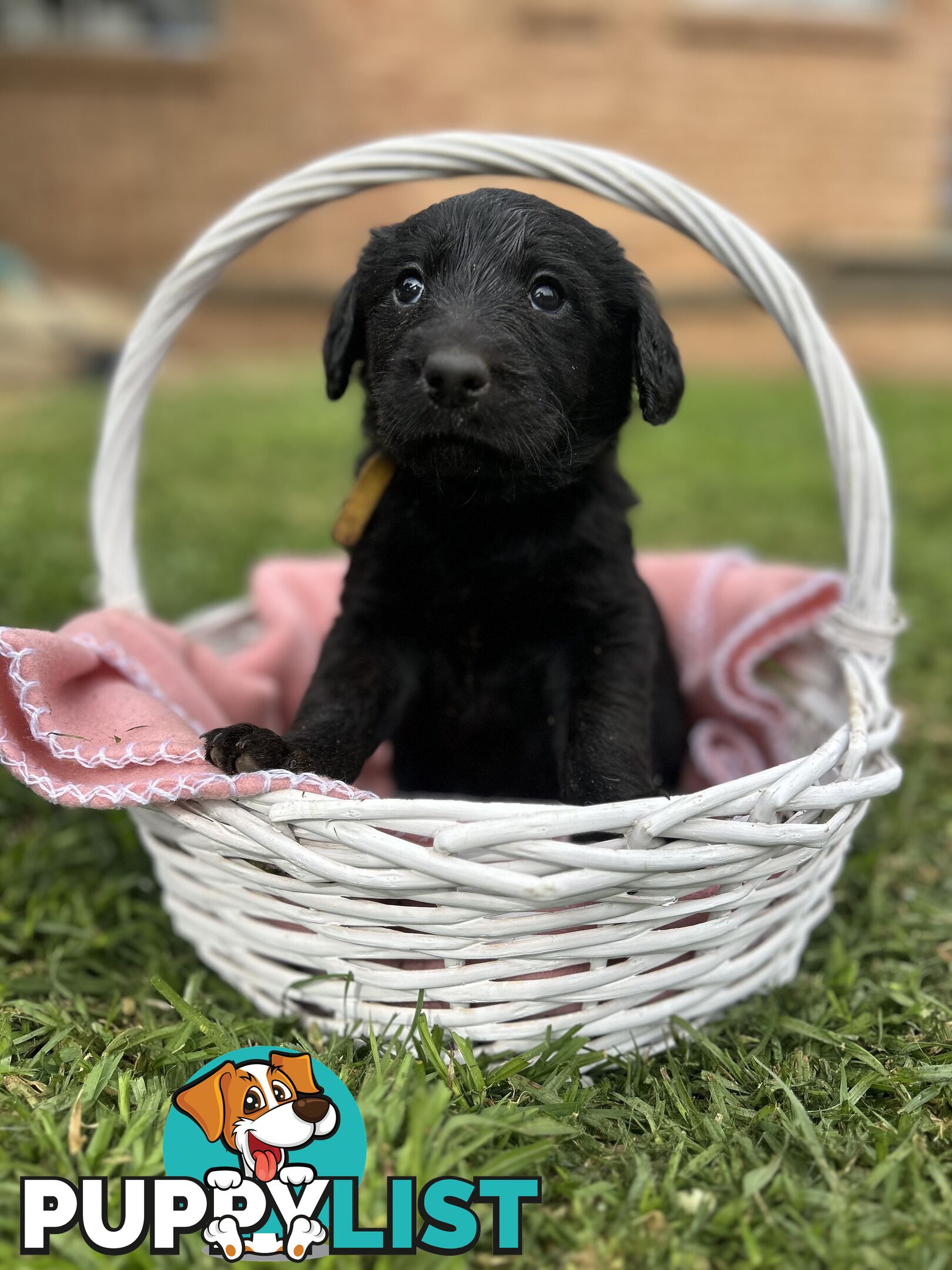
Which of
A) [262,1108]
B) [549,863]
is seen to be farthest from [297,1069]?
[549,863]

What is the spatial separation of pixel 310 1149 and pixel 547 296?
4.08ft

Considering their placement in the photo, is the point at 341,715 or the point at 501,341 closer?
the point at 501,341

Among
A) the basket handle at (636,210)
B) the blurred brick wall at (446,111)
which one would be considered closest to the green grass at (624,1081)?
the basket handle at (636,210)

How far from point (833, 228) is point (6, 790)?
9.86m

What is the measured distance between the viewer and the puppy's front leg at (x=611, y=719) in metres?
1.85

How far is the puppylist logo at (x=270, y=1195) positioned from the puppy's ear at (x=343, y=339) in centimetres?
112

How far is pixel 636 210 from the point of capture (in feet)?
6.69

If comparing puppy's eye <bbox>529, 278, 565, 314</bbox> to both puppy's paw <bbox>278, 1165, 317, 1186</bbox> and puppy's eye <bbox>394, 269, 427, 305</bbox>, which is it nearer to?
puppy's eye <bbox>394, 269, 427, 305</bbox>

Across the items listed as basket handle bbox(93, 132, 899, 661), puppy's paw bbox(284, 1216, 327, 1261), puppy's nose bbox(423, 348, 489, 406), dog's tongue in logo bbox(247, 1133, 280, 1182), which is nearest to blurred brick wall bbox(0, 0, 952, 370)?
basket handle bbox(93, 132, 899, 661)

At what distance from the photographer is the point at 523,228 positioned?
1.79m

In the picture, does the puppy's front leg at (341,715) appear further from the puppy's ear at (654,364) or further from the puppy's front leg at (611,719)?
the puppy's ear at (654,364)

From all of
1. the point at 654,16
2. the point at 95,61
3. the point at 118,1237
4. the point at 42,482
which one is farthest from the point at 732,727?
the point at 95,61

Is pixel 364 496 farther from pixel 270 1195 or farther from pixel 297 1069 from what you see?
pixel 270 1195

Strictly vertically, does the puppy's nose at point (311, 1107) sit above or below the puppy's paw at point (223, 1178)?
above
